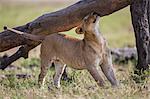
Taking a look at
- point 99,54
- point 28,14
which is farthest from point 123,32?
point 99,54

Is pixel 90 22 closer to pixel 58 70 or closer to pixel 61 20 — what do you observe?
pixel 61 20

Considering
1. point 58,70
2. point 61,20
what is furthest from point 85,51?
point 58,70

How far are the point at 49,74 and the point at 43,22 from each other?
1686mm

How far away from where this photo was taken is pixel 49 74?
40.5 ft

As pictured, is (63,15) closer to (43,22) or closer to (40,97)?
(43,22)

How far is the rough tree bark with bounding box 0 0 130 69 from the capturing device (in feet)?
34.5

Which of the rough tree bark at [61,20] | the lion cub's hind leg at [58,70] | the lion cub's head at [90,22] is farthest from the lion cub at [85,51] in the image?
the rough tree bark at [61,20]

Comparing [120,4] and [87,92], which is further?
[120,4]

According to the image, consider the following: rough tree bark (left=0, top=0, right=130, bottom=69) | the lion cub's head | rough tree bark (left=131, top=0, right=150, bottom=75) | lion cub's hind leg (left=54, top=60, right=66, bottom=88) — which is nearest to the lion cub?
the lion cub's head

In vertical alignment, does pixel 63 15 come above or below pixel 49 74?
above

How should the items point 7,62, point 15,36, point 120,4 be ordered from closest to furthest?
point 120,4 → point 15,36 → point 7,62

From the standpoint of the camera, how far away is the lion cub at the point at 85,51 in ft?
32.6

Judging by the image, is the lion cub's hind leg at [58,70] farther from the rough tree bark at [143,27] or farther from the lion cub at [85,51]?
the rough tree bark at [143,27]

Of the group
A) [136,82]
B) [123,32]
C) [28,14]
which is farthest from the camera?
[28,14]
